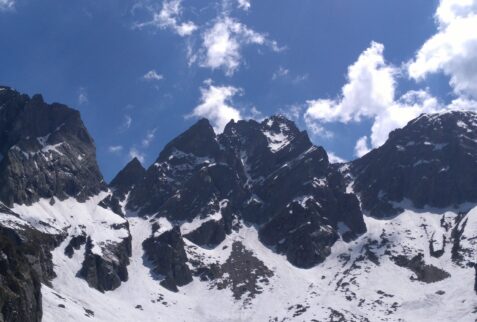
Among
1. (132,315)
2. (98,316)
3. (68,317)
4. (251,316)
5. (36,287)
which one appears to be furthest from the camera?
(251,316)

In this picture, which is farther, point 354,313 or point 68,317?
point 354,313

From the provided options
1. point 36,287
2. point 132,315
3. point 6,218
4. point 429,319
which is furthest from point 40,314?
point 429,319

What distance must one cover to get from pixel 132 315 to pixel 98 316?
1505 centimetres

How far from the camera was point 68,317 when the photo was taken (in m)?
158

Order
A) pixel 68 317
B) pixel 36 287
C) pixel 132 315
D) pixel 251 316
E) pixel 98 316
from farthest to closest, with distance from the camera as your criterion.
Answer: pixel 251 316
pixel 132 315
pixel 98 316
pixel 68 317
pixel 36 287

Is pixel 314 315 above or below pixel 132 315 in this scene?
above

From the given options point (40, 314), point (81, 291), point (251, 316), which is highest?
point (251, 316)

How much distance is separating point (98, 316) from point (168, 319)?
82.9 feet

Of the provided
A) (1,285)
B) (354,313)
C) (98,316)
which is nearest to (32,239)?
(98,316)

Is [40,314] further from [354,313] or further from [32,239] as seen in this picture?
[354,313]

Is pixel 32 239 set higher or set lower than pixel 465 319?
lower

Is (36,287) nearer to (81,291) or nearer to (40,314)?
(40,314)

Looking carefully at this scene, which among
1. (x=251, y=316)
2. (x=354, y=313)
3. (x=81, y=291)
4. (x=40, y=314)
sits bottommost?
(x=40, y=314)

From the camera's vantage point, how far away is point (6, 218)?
200 m
